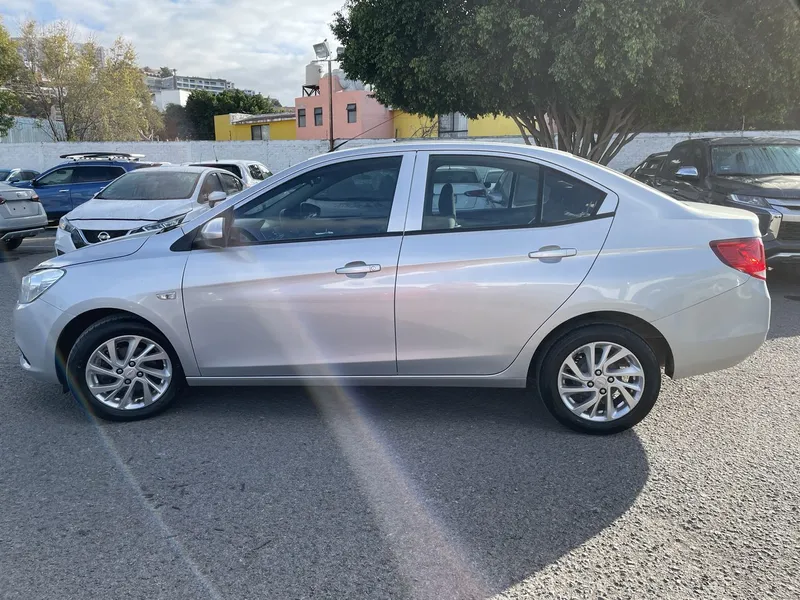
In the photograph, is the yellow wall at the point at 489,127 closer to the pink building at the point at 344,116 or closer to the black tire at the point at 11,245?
the pink building at the point at 344,116

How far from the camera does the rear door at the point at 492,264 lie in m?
3.92

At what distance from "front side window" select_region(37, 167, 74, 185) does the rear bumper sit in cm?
1499

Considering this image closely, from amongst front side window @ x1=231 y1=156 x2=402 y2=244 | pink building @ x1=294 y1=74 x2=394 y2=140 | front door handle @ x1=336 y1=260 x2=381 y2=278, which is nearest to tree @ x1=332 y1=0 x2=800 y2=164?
front side window @ x1=231 y1=156 x2=402 y2=244

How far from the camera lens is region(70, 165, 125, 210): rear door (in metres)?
15.4

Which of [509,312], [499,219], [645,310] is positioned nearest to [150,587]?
[509,312]

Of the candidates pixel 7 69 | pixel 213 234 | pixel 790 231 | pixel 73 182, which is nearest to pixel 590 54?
pixel 790 231

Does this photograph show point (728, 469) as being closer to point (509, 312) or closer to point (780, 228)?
point (509, 312)

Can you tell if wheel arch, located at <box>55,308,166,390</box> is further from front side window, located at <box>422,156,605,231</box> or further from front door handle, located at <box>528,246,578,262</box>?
front door handle, located at <box>528,246,578,262</box>

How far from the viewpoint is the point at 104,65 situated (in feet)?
116

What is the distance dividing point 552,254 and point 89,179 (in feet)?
47.1

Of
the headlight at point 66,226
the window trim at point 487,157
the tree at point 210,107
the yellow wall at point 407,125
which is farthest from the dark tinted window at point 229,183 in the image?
the tree at point 210,107

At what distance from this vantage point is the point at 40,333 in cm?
433

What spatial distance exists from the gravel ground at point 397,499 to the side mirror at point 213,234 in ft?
3.79

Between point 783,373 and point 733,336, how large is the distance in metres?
1.67
